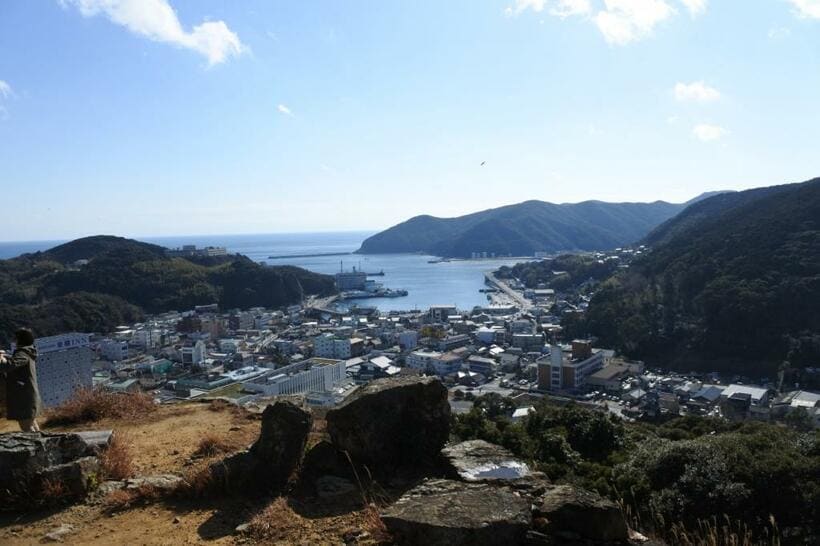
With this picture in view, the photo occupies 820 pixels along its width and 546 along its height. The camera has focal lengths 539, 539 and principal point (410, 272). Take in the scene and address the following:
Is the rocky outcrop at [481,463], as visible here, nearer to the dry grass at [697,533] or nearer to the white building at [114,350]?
the dry grass at [697,533]

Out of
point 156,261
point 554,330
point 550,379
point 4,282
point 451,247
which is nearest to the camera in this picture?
point 550,379

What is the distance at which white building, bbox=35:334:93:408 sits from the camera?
19.0 metres

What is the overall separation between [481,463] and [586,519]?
0.84m

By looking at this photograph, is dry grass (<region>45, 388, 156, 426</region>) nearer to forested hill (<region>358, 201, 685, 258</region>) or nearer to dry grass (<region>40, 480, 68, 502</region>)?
dry grass (<region>40, 480, 68, 502</region>)

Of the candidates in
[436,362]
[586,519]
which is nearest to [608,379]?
[436,362]

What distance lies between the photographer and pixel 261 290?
5703 cm

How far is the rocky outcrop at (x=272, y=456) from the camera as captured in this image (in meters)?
3.16

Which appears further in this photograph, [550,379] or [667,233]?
[667,233]

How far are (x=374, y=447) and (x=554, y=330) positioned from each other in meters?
37.3

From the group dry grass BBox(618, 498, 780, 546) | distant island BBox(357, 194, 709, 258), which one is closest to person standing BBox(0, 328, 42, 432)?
dry grass BBox(618, 498, 780, 546)

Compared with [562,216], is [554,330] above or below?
below

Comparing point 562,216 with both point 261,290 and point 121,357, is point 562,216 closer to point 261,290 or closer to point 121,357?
point 261,290

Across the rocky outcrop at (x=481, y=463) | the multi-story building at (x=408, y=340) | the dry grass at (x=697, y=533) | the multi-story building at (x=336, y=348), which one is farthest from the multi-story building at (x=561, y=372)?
the rocky outcrop at (x=481, y=463)

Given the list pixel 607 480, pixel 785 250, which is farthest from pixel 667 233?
pixel 607 480
